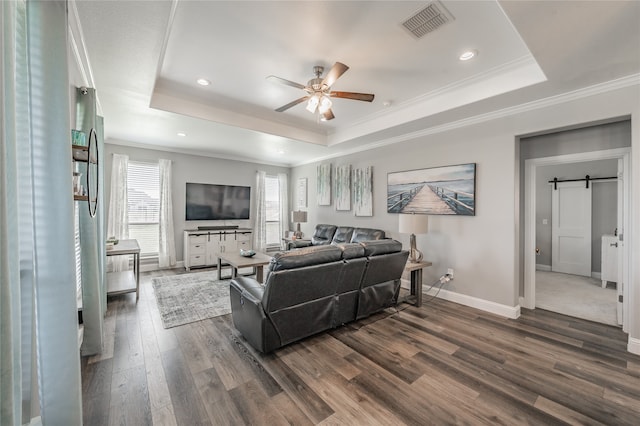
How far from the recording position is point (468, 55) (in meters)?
2.69

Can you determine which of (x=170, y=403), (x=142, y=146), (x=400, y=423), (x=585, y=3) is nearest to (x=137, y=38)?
(x=170, y=403)

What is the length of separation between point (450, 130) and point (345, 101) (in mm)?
1632

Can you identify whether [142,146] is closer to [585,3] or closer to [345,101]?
[345,101]

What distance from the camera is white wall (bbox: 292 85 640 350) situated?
274 centimetres

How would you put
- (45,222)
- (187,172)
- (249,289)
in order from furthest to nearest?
(187,172) → (249,289) → (45,222)

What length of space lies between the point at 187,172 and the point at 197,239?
160 cm

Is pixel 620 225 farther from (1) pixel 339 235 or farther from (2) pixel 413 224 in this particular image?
(1) pixel 339 235

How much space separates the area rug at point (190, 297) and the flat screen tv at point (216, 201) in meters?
1.64

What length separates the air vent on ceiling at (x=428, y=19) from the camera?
2.09 m

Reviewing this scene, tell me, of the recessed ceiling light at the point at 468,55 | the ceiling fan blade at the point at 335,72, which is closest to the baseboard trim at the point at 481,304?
the recessed ceiling light at the point at 468,55

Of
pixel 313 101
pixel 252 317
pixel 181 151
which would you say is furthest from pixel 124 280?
pixel 313 101

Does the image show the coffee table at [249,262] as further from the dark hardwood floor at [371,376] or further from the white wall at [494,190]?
the white wall at [494,190]

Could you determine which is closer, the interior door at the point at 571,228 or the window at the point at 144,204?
the interior door at the point at 571,228

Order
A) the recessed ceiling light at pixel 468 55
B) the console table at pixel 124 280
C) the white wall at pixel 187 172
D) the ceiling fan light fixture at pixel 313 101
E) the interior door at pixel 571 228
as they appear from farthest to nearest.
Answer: the white wall at pixel 187 172 < the interior door at pixel 571 228 < the console table at pixel 124 280 < the ceiling fan light fixture at pixel 313 101 < the recessed ceiling light at pixel 468 55
